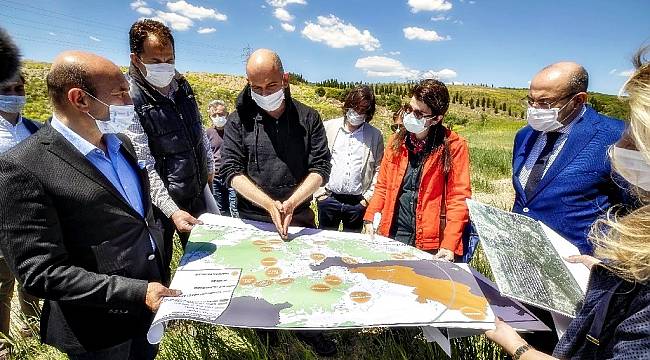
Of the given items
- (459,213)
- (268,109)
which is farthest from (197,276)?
(459,213)

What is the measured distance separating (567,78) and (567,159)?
0.50 metres

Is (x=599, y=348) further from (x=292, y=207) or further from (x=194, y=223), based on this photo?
(x=194, y=223)

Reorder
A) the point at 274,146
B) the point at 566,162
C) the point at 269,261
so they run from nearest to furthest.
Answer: the point at 269,261 < the point at 566,162 < the point at 274,146

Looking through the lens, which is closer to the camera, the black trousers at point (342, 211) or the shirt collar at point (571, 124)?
the shirt collar at point (571, 124)

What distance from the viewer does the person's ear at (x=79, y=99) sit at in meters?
1.51

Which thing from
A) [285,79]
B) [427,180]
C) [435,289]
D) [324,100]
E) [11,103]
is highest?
[324,100]

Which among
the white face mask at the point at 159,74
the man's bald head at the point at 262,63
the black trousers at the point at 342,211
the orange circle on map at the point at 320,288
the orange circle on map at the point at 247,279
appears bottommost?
the black trousers at the point at 342,211

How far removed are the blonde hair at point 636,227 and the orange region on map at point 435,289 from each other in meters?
0.46

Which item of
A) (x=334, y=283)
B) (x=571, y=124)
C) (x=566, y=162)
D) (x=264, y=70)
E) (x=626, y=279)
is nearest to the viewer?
(x=626, y=279)

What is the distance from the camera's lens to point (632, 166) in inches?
44.1

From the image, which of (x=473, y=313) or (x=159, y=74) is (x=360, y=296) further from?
(x=159, y=74)

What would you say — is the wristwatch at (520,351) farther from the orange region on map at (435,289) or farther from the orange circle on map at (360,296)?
the orange circle on map at (360,296)

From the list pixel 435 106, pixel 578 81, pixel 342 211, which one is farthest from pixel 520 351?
pixel 342 211

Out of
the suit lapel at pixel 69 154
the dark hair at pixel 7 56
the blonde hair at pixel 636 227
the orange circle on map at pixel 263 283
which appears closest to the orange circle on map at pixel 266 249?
the orange circle on map at pixel 263 283
